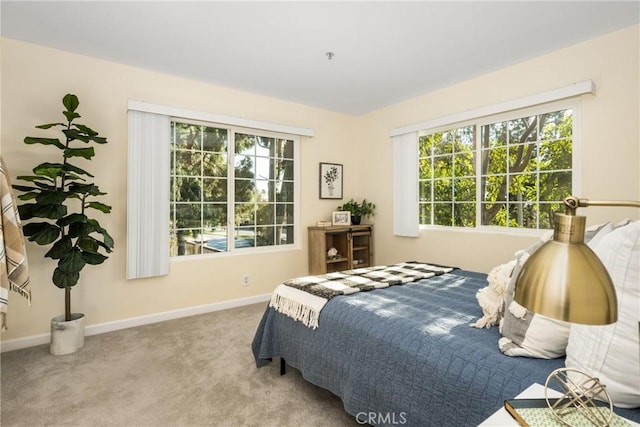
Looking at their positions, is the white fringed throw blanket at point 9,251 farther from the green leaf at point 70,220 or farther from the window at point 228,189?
the window at point 228,189

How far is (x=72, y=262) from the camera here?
251cm

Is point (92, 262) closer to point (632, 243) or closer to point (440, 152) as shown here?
point (632, 243)

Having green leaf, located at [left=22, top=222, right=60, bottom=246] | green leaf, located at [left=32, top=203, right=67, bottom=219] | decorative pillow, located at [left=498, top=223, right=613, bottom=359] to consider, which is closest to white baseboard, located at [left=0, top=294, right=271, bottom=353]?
green leaf, located at [left=22, top=222, right=60, bottom=246]

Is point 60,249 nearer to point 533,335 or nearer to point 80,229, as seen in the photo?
point 80,229

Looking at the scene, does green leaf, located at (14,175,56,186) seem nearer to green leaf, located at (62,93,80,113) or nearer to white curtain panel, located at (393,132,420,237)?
green leaf, located at (62,93,80,113)

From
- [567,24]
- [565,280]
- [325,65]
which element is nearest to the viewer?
[565,280]

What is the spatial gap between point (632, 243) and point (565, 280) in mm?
590

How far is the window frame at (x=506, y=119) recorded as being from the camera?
9.29 ft

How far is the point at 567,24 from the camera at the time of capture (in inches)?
98.2

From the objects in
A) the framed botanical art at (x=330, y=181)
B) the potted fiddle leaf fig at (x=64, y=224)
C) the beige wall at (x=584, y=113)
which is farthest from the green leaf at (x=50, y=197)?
the beige wall at (x=584, y=113)

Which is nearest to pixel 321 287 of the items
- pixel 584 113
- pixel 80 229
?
pixel 80 229

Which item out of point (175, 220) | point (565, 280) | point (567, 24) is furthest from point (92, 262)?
point (567, 24)

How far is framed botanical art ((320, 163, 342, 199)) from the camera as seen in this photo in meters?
4.60

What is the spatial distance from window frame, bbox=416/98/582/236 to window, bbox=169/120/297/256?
1759 mm
